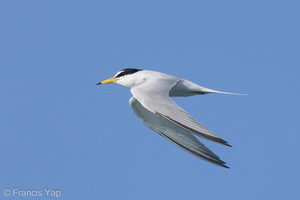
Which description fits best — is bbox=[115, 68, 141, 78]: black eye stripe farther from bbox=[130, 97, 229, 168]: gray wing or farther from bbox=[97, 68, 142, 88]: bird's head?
bbox=[130, 97, 229, 168]: gray wing

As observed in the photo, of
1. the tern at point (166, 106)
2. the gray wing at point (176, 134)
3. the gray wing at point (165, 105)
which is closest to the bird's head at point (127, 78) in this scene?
the tern at point (166, 106)

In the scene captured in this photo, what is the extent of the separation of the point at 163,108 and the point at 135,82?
9.74 ft

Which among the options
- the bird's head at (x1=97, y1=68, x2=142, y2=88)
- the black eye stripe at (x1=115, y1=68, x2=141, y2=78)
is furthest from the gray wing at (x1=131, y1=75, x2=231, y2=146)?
the black eye stripe at (x1=115, y1=68, x2=141, y2=78)

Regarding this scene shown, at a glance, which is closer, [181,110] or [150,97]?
[181,110]

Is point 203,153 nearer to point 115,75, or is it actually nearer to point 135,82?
point 135,82

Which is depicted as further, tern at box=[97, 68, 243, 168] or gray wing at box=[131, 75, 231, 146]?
tern at box=[97, 68, 243, 168]

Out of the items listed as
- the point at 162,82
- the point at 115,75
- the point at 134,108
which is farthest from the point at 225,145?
the point at 115,75

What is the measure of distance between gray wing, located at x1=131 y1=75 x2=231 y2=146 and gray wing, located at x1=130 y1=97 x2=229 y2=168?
104cm

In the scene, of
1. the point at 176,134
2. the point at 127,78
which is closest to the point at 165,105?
the point at 176,134

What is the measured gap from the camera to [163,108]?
895 centimetres

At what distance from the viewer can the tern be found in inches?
336

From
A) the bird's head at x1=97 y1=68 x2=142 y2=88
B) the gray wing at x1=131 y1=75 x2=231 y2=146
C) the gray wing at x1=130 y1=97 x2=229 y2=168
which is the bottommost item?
the gray wing at x1=130 y1=97 x2=229 y2=168

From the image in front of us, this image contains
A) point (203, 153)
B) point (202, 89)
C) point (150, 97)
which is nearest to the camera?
point (150, 97)

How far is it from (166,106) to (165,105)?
6cm
